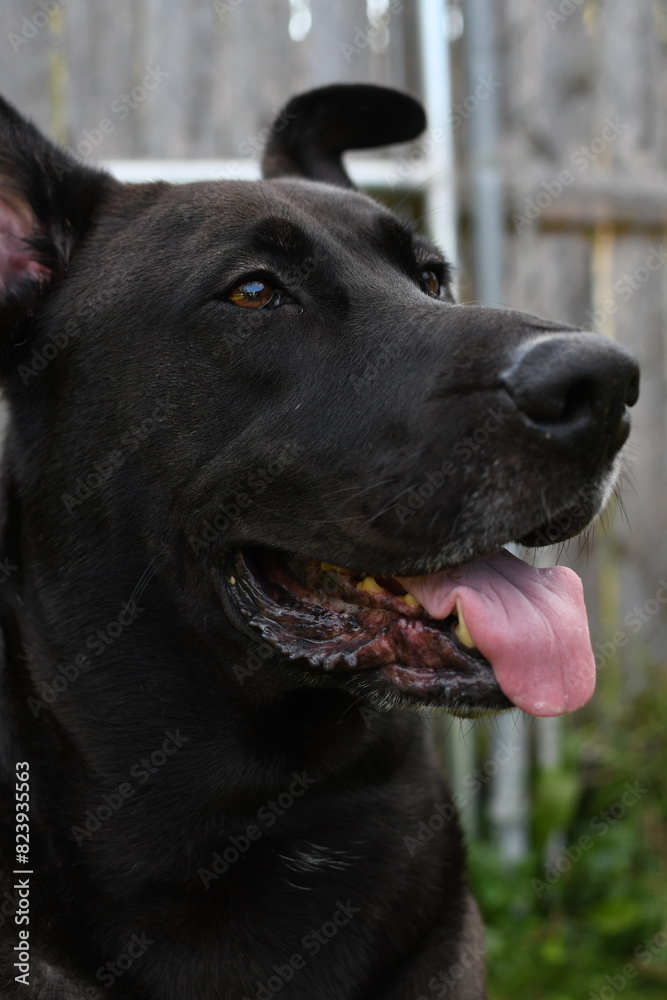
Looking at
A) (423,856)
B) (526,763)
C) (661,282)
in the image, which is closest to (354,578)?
(423,856)

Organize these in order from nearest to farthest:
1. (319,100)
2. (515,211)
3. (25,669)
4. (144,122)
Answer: (25,669) < (319,100) < (144,122) < (515,211)

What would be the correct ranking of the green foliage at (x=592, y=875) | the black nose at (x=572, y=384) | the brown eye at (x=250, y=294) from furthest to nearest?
the green foliage at (x=592, y=875)
the brown eye at (x=250, y=294)
the black nose at (x=572, y=384)

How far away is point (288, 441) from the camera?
82.4 inches

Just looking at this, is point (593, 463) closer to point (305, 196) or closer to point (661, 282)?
point (305, 196)

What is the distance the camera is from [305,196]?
8.12 ft

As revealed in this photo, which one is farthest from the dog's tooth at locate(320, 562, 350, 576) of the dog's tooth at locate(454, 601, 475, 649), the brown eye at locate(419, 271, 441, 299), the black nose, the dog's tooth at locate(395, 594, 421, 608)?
the brown eye at locate(419, 271, 441, 299)

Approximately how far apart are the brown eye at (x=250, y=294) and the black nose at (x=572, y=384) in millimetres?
624

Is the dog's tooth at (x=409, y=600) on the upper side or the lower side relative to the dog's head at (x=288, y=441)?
lower

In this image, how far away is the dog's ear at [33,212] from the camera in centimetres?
236

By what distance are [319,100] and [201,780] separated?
1.99 meters

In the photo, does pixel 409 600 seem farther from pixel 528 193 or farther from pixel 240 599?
pixel 528 193

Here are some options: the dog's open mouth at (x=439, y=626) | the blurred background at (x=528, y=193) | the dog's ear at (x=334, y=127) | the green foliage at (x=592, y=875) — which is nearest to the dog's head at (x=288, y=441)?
the dog's open mouth at (x=439, y=626)

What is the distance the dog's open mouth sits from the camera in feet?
6.18

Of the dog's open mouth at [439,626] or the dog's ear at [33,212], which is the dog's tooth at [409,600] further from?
the dog's ear at [33,212]
